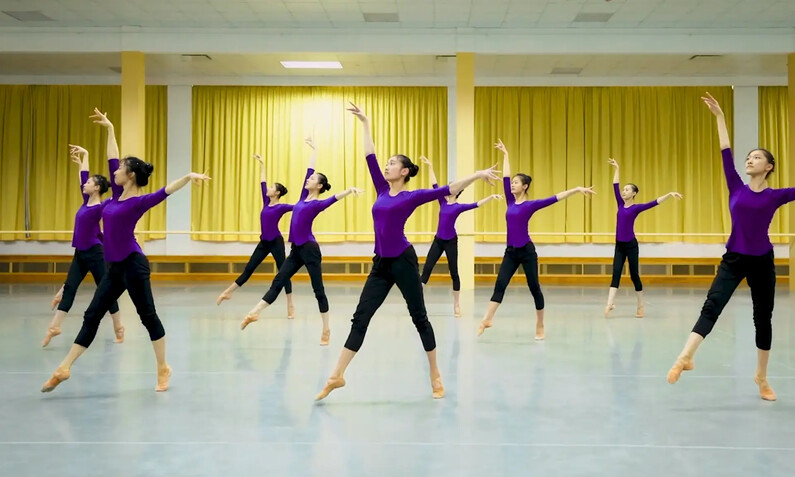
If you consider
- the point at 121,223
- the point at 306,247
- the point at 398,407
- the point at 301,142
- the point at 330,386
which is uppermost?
the point at 301,142

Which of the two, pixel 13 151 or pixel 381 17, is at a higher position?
pixel 381 17

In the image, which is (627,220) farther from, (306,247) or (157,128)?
(157,128)

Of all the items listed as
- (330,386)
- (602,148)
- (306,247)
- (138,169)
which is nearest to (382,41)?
(602,148)

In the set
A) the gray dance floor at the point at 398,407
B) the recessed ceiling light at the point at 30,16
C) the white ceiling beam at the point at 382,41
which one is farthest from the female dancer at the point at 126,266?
the recessed ceiling light at the point at 30,16

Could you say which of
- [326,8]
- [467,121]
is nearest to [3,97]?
[326,8]

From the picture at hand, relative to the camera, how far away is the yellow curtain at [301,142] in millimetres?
16344

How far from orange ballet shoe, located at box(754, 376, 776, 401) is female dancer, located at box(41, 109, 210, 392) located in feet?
12.1

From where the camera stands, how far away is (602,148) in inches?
643

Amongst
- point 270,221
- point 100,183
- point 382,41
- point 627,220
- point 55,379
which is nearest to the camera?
point 55,379

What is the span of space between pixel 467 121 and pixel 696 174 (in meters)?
5.78

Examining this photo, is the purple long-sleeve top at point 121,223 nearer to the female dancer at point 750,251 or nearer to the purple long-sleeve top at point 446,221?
the female dancer at point 750,251

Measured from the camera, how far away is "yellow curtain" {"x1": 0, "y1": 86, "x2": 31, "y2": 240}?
644 inches

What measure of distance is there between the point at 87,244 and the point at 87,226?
0.25 m

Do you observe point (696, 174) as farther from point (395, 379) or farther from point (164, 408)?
point (164, 408)
